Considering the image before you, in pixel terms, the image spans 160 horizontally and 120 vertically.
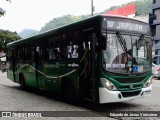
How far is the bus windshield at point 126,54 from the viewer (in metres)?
9.46

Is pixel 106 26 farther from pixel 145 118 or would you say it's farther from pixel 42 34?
pixel 42 34

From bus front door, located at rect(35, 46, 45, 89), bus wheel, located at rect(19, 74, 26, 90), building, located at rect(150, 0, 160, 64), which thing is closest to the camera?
bus front door, located at rect(35, 46, 45, 89)

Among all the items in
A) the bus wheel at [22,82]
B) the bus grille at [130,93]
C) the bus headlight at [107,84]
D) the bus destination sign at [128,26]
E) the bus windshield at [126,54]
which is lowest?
the bus wheel at [22,82]

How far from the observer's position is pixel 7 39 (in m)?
57.3

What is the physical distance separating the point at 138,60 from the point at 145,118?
7.25 ft

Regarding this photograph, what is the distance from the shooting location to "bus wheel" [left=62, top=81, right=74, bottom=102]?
1116cm

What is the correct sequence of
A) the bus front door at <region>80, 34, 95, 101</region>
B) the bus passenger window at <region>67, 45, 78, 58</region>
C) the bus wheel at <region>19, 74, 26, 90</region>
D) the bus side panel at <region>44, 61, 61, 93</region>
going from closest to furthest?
the bus front door at <region>80, 34, 95, 101</region> → the bus passenger window at <region>67, 45, 78, 58</region> → the bus side panel at <region>44, 61, 61, 93</region> → the bus wheel at <region>19, 74, 26, 90</region>

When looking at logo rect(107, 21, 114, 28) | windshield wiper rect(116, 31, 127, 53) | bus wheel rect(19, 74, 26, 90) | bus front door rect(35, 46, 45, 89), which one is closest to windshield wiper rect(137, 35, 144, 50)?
windshield wiper rect(116, 31, 127, 53)

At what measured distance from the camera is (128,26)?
1006 centimetres

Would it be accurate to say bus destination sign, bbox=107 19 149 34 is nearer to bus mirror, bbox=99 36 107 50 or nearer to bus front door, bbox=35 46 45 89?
bus mirror, bbox=99 36 107 50

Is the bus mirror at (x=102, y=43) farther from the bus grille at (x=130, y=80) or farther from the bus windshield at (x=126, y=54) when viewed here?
the bus grille at (x=130, y=80)

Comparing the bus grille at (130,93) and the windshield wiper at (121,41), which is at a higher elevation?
the windshield wiper at (121,41)

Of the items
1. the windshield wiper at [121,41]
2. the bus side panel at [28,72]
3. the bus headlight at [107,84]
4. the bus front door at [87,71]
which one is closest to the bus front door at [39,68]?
the bus side panel at [28,72]

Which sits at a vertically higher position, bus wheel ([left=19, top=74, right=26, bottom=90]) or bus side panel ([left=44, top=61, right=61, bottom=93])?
bus side panel ([left=44, top=61, right=61, bottom=93])
